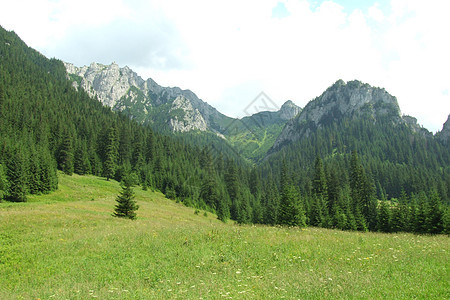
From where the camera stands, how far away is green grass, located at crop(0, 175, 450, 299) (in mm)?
7941

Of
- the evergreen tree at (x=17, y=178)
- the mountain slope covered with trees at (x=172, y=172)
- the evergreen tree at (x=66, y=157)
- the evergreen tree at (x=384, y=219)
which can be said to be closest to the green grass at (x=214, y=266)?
the evergreen tree at (x=17, y=178)

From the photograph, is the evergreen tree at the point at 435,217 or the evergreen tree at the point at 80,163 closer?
the evergreen tree at the point at 435,217

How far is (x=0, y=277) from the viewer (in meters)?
10.5

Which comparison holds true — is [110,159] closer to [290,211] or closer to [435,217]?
[290,211]

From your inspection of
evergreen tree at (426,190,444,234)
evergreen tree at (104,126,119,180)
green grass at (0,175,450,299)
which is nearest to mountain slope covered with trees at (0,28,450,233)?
evergreen tree at (426,190,444,234)

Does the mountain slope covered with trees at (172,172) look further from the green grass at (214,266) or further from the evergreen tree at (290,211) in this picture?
the green grass at (214,266)

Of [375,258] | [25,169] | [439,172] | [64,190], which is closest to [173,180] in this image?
[64,190]

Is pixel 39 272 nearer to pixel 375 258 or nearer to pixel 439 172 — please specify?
pixel 375 258

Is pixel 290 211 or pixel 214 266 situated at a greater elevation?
pixel 290 211

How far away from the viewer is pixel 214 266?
11344 millimetres

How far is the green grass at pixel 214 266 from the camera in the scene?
794 centimetres

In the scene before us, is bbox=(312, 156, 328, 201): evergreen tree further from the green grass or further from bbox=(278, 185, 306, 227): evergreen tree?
the green grass

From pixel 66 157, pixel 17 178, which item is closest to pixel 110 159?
pixel 66 157

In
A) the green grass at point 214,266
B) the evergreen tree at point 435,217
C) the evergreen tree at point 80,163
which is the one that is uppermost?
the evergreen tree at point 80,163
